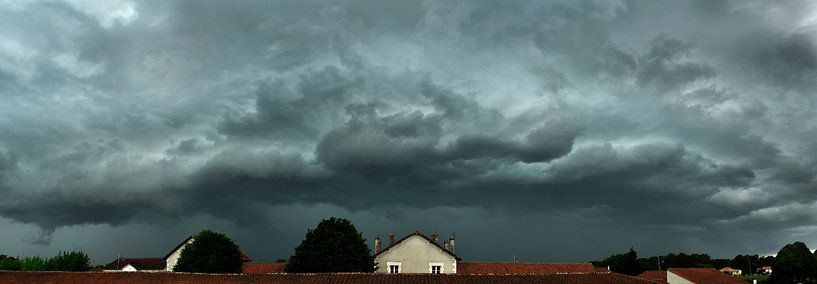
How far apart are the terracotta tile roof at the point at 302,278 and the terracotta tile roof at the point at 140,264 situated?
4773 centimetres

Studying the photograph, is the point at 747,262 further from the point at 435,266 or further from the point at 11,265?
the point at 11,265

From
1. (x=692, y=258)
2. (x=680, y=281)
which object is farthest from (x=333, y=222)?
(x=692, y=258)

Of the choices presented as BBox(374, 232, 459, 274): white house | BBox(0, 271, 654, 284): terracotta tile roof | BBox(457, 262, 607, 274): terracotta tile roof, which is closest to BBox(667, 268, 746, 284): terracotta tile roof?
BBox(457, 262, 607, 274): terracotta tile roof

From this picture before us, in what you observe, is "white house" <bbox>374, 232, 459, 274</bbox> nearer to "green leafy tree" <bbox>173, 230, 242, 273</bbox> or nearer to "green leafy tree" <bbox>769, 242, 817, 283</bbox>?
"green leafy tree" <bbox>173, 230, 242, 273</bbox>

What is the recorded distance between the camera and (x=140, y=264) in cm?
10694

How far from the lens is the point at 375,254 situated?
6700cm

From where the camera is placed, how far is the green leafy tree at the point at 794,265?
102938 mm

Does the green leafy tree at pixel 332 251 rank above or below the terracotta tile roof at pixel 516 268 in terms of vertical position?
above

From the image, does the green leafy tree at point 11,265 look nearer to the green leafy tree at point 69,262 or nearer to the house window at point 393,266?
the green leafy tree at point 69,262

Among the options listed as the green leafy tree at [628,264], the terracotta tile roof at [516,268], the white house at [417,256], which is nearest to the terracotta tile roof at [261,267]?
the white house at [417,256]

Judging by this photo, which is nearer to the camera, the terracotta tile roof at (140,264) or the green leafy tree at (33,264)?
the green leafy tree at (33,264)

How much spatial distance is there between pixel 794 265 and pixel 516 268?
60.8 m

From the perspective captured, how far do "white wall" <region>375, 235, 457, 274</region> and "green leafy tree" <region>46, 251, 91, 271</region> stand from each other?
29251mm

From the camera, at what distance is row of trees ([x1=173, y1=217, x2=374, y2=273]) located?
59.0 meters
